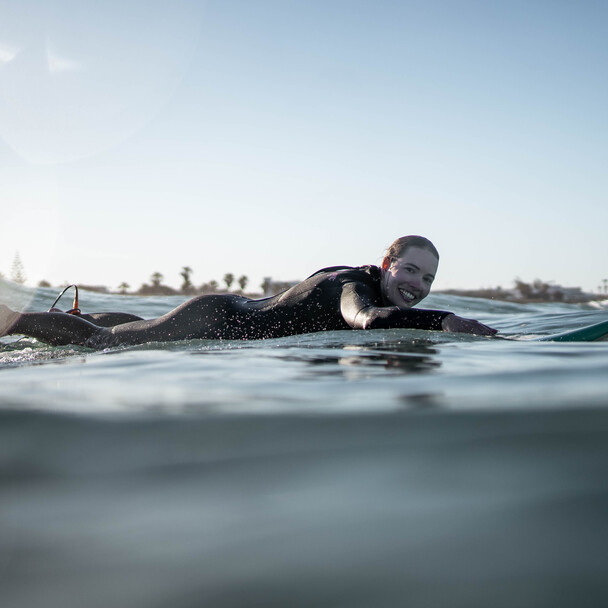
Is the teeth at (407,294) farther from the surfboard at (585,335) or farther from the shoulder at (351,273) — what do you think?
the surfboard at (585,335)

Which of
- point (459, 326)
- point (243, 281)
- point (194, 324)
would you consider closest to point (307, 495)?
point (459, 326)

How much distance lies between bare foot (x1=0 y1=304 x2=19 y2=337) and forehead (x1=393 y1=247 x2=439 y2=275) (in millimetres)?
3460

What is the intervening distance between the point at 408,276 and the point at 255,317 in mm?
1275

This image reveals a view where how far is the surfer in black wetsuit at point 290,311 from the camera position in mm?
4344

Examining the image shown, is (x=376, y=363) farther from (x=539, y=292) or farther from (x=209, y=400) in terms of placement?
(x=539, y=292)

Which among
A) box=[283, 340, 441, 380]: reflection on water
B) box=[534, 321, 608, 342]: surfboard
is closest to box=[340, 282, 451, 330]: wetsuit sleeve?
box=[283, 340, 441, 380]: reflection on water

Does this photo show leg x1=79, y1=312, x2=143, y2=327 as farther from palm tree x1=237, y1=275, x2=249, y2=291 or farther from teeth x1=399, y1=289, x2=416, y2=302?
palm tree x1=237, y1=275, x2=249, y2=291

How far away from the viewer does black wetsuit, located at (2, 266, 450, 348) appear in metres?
4.24

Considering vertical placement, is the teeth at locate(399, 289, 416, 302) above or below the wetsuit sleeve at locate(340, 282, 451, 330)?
above

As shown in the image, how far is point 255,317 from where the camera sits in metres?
4.66

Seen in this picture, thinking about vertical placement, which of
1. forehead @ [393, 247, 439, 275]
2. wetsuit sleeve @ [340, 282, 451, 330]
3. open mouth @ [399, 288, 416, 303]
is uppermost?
forehead @ [393, 247, 439, 275]

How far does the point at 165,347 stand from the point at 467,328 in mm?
1923

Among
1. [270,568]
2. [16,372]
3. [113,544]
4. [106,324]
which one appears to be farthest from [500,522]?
[106,324]

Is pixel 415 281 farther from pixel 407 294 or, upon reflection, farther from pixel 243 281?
pixel 243 281
